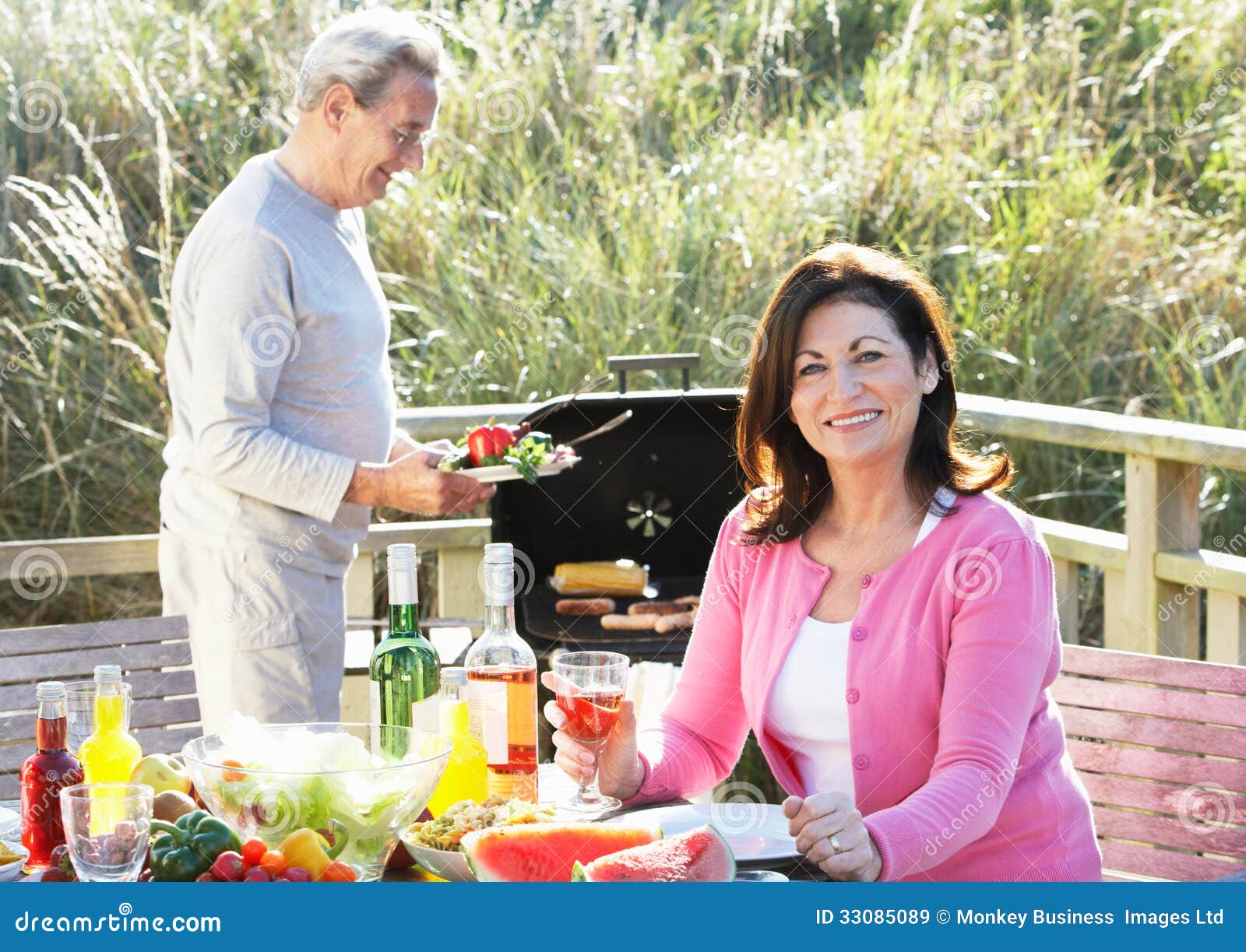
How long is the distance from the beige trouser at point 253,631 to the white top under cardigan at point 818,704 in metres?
1.24

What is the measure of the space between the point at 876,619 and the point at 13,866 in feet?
4.14

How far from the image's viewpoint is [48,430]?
583 centimetres

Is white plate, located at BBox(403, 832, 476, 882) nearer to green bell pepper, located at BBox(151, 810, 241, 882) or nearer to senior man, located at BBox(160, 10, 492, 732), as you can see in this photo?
green bell pepper, located at BBox(151, 810, 241, 882)

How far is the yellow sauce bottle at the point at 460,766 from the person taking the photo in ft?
6.98

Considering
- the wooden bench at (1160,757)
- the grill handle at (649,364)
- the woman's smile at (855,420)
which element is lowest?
the wooden bench at (1160,757)

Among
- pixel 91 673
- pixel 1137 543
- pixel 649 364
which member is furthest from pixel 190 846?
pixel 1137 543

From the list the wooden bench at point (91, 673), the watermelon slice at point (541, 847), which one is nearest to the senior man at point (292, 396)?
the wooden bench at point (91, 673)

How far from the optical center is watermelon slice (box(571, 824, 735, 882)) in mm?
1694

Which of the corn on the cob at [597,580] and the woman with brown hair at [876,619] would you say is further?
the corn on the cob at [597,580]

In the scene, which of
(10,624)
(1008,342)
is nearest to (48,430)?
(10,624)

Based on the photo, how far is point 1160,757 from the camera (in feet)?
8.86

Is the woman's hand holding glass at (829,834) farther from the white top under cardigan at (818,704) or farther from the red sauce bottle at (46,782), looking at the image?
the red sauce bottle at (46,782)

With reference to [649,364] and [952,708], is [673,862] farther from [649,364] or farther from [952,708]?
[649,364]

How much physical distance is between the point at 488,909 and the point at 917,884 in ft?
1.22
